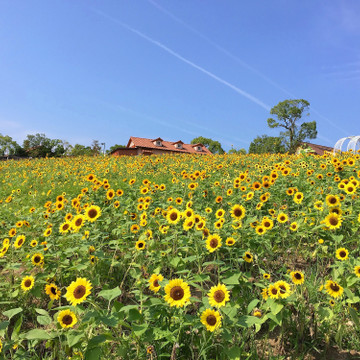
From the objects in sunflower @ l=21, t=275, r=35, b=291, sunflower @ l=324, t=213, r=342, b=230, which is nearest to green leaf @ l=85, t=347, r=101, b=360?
sunflower @ l=21, t=275, r=35, b=291

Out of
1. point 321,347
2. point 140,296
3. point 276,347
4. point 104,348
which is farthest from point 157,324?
point 321,347

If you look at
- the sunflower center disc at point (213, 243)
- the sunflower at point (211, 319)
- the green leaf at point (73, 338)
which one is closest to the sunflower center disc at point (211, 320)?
the sunflower at point (211, 319)

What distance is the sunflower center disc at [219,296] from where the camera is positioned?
1690 mm

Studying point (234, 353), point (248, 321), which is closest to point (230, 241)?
point (248, 321)

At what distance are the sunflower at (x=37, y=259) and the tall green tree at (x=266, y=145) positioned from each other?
58.8 m

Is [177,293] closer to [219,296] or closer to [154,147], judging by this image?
[219,296]

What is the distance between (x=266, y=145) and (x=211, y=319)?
6826cm

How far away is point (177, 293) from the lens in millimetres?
1769

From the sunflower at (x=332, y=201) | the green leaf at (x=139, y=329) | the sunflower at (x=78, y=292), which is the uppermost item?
the sunflower at (x=332, y=201)

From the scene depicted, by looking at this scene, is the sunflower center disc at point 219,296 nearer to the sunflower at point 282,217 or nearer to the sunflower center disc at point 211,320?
the sunflower center disc at point 211,320

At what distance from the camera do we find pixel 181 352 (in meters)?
1.94

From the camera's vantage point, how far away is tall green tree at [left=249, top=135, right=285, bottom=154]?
57.7m

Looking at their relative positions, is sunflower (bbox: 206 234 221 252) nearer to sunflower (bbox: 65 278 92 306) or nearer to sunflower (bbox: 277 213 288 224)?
sunflower (bbox: 65 278 92 306)

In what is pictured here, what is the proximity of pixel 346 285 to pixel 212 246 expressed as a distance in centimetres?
125
